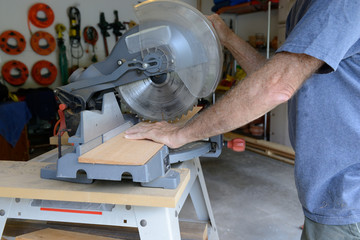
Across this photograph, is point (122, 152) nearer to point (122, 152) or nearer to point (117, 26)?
point (122, 152)

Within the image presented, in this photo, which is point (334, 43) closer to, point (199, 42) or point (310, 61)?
point (310, 61)

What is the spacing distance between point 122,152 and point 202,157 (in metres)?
3.10

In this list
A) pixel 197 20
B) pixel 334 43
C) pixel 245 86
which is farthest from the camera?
pixel 197 20

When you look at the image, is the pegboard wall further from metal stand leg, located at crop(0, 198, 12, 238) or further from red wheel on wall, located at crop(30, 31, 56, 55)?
metal stand leg, located at crop(0, 198, 12, 238)

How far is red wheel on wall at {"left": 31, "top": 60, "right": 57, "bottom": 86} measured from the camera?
15.0 ft

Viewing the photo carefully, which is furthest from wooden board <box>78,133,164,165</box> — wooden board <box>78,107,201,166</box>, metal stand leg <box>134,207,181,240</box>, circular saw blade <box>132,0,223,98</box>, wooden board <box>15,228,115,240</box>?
wooden board <box>15,228,115,240</box>

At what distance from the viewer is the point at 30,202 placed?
894mm

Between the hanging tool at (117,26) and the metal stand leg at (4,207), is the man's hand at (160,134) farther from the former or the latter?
the hanging tool at (117,26)

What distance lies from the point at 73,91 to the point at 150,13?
1.20 feet

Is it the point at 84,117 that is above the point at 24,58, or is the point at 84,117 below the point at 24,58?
above

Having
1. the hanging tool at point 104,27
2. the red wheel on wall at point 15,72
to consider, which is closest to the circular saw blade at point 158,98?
the red wheel on wall at point 15,72

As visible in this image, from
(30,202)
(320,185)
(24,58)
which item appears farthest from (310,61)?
(24,58)

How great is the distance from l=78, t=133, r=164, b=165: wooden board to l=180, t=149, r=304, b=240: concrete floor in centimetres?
145

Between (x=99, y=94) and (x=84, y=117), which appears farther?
(x=99, y=94)
